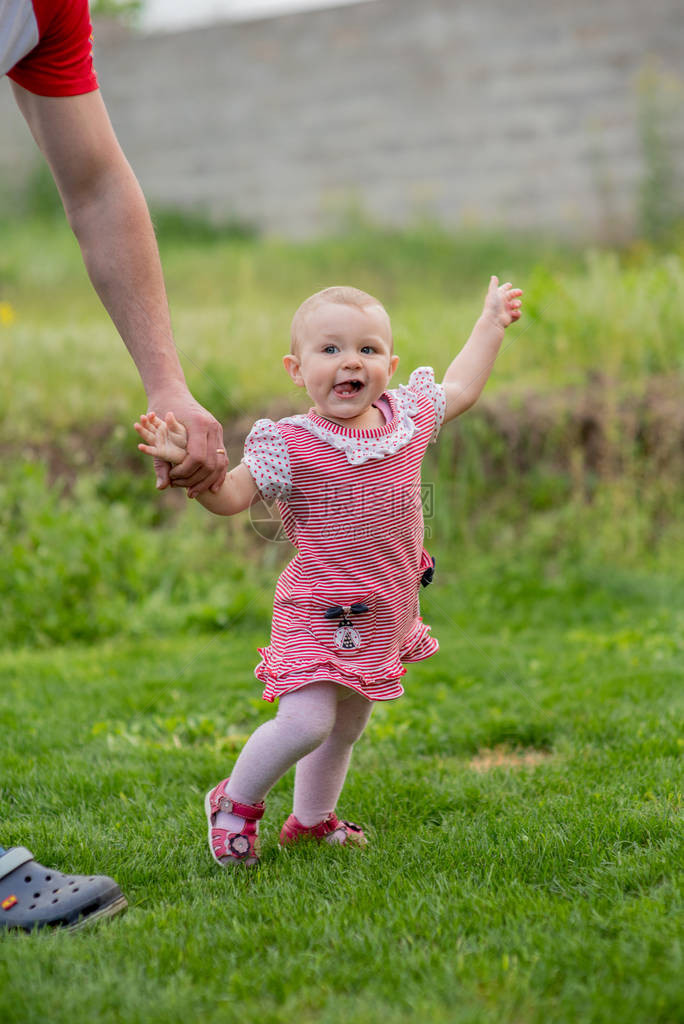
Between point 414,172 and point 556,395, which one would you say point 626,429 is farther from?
point 414,172

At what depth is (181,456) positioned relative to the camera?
2432 millimetres

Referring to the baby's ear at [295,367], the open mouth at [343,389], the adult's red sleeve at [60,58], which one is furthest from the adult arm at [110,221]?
the open mouth at [343,389]

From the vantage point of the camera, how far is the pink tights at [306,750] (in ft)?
8.52

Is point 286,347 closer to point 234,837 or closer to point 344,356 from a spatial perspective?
point 344,356

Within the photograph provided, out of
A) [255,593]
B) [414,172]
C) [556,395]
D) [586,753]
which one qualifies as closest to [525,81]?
[414,172]

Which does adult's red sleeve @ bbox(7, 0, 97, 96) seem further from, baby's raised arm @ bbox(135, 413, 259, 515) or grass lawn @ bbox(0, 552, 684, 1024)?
grass lawn @ bbox(0, 552, 684, 1024)

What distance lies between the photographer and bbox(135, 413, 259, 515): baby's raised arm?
94.7 inches

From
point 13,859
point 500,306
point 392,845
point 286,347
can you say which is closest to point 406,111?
point 286,347

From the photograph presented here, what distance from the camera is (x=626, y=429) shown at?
21.6 ft

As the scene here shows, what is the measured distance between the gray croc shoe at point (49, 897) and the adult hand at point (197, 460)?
2.96 ft

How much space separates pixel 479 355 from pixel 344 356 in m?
0.53

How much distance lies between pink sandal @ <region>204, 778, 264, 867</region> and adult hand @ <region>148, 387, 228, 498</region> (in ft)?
2.66

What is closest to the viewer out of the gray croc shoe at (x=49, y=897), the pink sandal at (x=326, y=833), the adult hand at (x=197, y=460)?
the gray croc shoe at (x=49, y=897)

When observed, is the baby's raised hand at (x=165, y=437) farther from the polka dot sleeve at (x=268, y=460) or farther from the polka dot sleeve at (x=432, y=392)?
the polka dot sleeve at (x=432, y=392)
